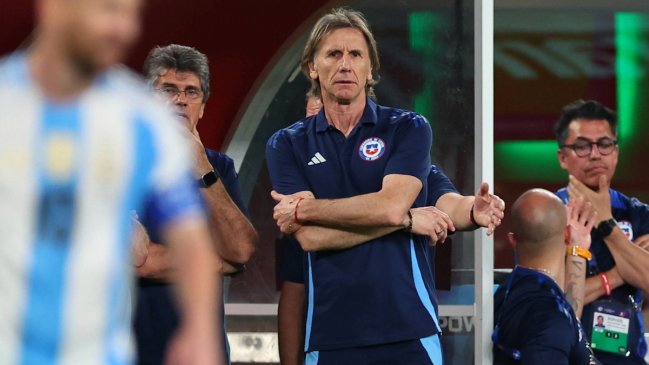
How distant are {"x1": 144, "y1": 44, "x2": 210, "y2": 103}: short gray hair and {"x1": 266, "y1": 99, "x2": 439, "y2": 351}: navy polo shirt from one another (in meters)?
0.44

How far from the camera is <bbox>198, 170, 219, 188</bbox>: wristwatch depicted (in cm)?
405

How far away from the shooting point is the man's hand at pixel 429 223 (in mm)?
3816

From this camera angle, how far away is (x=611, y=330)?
4574 millimetres

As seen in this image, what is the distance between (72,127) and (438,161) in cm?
357

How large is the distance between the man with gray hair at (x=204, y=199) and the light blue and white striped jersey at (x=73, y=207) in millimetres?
1583

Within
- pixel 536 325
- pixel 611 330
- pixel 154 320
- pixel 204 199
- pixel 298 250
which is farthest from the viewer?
pixel 611 330

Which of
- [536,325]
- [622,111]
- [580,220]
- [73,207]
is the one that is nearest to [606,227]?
[580,220]

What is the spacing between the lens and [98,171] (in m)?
2.07

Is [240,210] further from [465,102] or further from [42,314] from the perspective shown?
[42,314]

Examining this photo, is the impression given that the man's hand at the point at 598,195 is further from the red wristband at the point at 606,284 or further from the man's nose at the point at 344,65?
the man's nose at the point at 344,65

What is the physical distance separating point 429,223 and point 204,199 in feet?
2.55

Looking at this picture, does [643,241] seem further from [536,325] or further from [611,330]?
[536,325]

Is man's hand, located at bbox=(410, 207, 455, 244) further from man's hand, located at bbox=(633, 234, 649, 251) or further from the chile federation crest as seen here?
man's hand, located at bbox=(633, 234, 649, 251)

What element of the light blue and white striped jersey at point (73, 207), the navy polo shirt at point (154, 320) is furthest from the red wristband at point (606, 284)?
the light blue and white striped jersey at point (73, 207)
